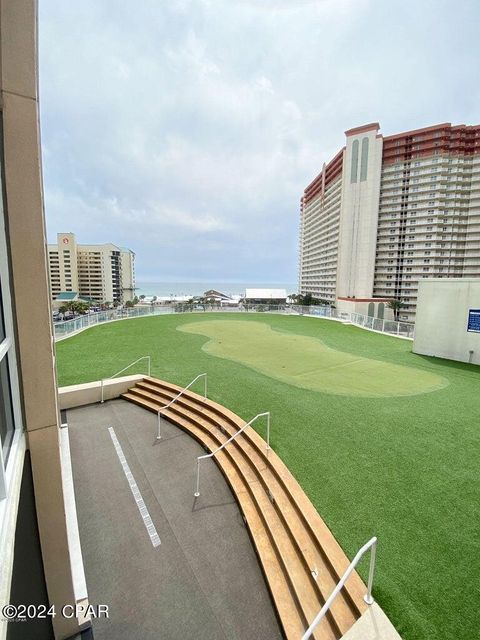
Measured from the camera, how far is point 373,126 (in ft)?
218

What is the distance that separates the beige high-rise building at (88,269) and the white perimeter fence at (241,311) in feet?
307

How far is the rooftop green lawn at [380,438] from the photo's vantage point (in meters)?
3.90

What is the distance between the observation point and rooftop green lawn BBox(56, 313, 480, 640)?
12.8 ft

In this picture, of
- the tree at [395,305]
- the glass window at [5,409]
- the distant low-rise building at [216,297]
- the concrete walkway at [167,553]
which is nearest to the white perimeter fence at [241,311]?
the concrete walkway at [167,553]

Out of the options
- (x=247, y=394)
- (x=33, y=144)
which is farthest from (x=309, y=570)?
(x=33, y=144)

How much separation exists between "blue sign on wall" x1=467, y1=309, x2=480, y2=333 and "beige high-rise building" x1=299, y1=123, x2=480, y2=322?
53.4m

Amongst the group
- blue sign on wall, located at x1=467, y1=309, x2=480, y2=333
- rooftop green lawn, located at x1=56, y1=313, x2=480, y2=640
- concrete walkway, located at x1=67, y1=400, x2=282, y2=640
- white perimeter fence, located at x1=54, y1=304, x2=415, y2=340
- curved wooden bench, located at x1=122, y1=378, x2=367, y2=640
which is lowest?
concrete walkway, located at x1=67, y1=400, x2=282, y2=640

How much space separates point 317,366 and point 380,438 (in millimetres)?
6346

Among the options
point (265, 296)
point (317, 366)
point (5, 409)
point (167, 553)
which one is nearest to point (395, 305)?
point (265, 296)

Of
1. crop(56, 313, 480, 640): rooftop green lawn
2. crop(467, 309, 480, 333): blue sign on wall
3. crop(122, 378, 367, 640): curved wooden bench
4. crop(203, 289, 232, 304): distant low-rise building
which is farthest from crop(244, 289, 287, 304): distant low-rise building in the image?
crop(122, 378, 367, 640): curved wooden bench

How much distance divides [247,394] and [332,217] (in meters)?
84.4

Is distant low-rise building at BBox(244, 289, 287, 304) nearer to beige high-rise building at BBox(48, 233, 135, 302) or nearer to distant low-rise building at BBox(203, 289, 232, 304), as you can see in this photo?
distant low-rise building at BBox(203, 289, 232, 304)

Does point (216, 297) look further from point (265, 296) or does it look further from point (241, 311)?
point (241, 311)

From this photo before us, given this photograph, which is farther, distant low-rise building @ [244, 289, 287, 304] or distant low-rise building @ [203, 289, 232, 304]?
distant low-rise building @ [203, 289, 232, 304]
